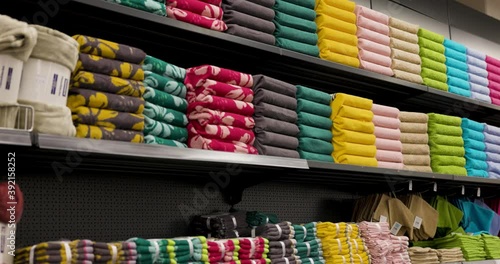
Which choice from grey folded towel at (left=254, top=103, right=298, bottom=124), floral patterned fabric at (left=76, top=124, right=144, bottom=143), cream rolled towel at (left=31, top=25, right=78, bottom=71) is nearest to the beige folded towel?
grey folded towel at (left=254, top=103, right=298, bottom=124)

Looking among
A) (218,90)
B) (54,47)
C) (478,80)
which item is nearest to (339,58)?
(218,90)

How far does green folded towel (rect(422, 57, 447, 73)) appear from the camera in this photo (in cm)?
337

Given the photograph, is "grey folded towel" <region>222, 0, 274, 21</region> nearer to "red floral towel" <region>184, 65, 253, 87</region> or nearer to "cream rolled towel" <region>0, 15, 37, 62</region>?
"red floral towel" <region>184, 65, 253, 87</region>

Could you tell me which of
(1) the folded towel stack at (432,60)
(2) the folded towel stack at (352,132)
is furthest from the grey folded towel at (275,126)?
(1) the folded towel stack at (432,60)

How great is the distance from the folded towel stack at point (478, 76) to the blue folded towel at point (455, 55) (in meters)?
0.06

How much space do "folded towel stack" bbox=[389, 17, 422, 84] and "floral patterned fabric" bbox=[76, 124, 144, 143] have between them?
1.73m

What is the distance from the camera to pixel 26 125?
1.52 metres

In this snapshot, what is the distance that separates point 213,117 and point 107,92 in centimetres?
45

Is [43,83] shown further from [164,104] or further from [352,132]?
[352,132]

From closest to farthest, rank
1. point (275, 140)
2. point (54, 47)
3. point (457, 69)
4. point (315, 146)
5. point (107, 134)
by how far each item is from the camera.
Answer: point (54, 47) → point (107, 134) → point (275, 140) → point (315, 146) → point (457, 69)

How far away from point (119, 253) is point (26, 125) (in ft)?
1.50

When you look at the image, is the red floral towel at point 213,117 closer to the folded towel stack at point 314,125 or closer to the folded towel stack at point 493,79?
the folded towel stack at point 314,125

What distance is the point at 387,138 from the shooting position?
297 centimetres

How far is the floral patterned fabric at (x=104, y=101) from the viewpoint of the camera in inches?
70.1
